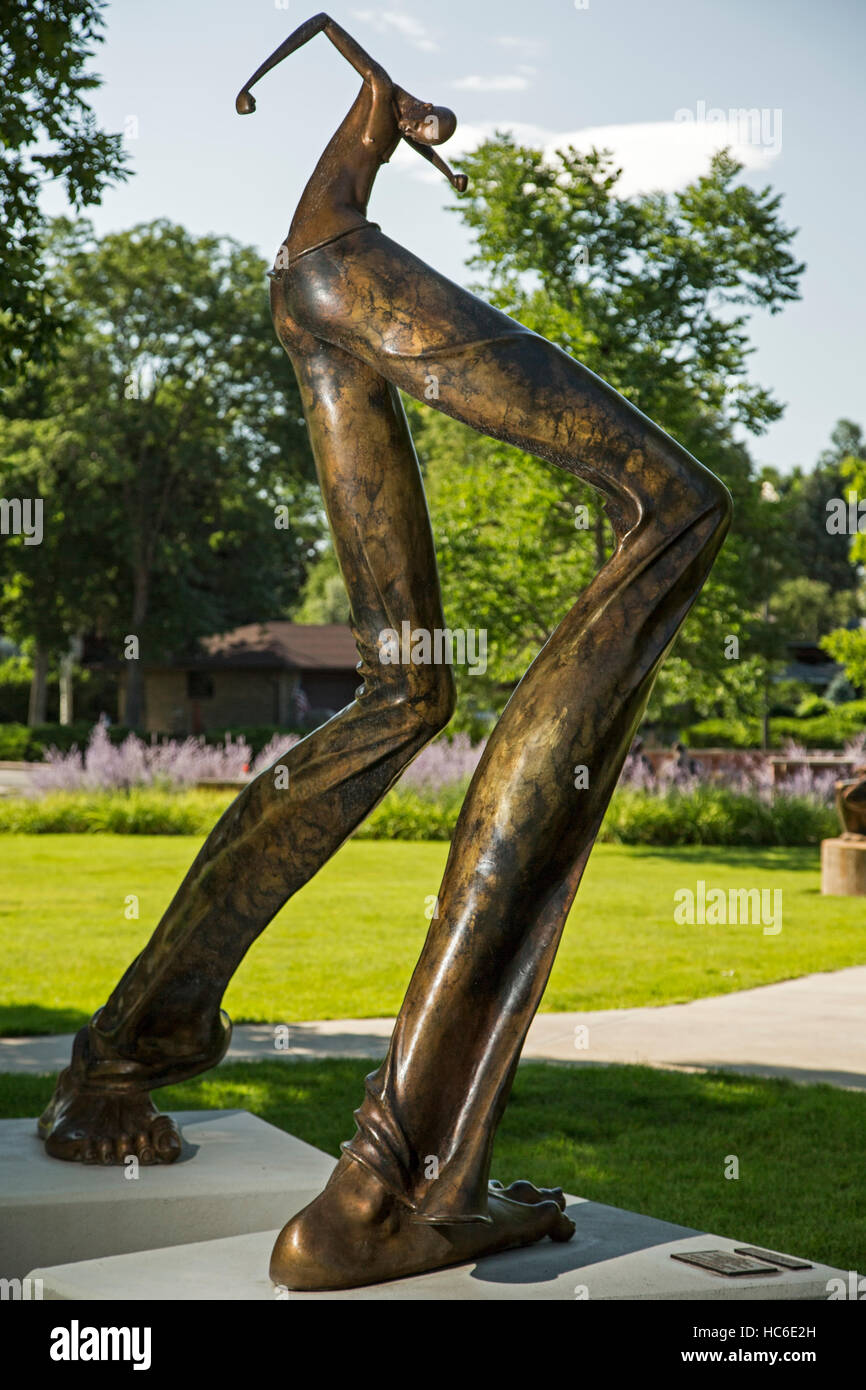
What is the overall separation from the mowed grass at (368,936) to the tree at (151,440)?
85.2 feet

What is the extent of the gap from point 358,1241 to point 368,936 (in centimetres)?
878

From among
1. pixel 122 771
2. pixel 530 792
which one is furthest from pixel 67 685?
pixel 530 792

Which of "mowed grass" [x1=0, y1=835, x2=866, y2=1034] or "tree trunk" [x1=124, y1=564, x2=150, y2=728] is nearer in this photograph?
"mowed grass" [x1=0, y1=835, x2=866, y2=1034]

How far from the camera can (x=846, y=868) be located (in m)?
14.3

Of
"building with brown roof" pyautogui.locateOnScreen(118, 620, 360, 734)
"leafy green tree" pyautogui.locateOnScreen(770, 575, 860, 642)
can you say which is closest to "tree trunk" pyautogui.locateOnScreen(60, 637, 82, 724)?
"building with brown roof" pyautogui.locateOnScreen(118, 620, 360, 734)

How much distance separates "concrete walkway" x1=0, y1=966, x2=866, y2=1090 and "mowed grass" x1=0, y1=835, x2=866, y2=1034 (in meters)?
0.36

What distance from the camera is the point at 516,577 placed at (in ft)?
70.2

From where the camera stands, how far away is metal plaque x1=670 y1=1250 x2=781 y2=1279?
2672 mm

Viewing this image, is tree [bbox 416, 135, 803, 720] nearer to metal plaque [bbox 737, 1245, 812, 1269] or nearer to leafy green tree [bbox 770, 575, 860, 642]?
metal plaque [bbox 737, 1245, 812, 1269]

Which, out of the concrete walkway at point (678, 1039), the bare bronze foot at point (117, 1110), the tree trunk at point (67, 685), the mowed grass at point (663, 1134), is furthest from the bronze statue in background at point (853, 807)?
the tree trunk at point (67, 685)

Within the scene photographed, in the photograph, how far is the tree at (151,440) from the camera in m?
42.0

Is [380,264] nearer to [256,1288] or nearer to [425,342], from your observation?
[425,342]

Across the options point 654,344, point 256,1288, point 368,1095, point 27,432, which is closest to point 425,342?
point 368,1095

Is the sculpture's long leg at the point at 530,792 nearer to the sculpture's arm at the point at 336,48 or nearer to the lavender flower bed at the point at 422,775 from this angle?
the sculpture's arm at the point at 336,48
